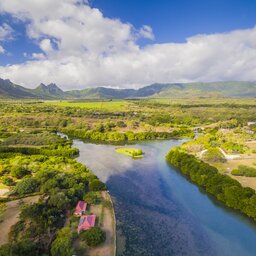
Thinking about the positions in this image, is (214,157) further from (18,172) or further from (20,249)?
(20,249)

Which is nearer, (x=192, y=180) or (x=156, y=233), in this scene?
(x=156, y=233)

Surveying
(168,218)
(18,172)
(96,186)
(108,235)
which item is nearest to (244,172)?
(168,218)

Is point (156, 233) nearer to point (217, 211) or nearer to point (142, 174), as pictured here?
point (217, 211)

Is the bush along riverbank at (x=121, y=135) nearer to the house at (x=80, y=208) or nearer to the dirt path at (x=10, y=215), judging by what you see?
the dirt path at (x=10, y=215)

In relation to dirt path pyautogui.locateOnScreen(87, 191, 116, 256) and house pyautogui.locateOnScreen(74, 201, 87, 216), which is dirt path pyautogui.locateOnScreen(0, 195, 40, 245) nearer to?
house pyautogui.locateOnScreen(74, 201, 87, 216)

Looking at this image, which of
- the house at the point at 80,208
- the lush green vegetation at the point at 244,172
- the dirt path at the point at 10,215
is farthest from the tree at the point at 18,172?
the lush green vegetation at the point at 244,172

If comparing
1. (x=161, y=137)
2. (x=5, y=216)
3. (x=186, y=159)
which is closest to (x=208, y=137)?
(x=161, y=137)

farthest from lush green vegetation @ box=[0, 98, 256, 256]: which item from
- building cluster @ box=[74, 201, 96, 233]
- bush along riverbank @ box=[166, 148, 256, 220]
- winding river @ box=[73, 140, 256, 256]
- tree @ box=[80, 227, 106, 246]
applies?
winding river @ box=[73, 140, 256, 256]
